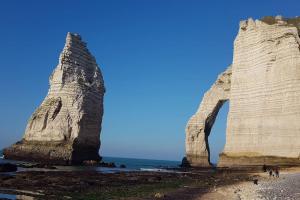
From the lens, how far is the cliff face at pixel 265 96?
1492 inches

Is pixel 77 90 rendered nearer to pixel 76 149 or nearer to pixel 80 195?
pixel 76 149

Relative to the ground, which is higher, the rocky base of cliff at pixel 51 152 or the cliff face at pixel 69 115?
the cliff face at pixel 69 115

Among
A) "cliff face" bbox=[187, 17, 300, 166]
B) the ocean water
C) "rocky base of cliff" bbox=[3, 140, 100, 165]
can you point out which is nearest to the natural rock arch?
the ocean water

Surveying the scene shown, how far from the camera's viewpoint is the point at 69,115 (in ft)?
162

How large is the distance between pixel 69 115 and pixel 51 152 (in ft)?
14.9

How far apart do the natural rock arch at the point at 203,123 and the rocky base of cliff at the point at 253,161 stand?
8797 millimetres

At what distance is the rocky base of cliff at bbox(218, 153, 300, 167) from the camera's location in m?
35.8

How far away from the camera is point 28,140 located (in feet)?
168

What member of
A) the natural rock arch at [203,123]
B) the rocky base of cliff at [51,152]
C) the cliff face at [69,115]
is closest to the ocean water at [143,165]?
the natural rock arch at [203,123]

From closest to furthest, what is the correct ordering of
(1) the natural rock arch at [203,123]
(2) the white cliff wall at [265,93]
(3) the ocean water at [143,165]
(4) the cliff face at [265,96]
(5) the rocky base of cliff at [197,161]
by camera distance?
(4) the cliff face at [265,96], (2) the white cliff wall at [265,93], (1) the natural rock arch at [203,123], (5) the rocky base of cliff at [197,161], (3) the ocean water at [143,165]

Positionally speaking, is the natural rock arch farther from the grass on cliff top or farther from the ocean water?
the grass on cliff top

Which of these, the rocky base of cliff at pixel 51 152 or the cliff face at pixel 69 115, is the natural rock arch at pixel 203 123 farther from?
the rocky base of cliff at pixel 51 152

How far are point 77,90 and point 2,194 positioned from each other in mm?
33333

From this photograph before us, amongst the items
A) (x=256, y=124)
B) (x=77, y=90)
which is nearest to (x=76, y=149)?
(x=77, y=90)
